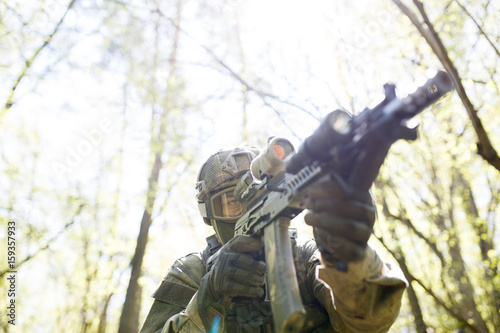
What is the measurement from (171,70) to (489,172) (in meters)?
10.8

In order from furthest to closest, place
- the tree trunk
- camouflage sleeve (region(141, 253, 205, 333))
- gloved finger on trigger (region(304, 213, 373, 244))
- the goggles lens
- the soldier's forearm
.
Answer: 1. the tree trunk
2. the goggles lens
3. camouflage sleeve (region(141, 253, 205, 333))
4. the soldier's forearm
5. gloved finger on trigger (region(304, 213, 373, 244))

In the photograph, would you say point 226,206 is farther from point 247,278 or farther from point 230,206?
point 247,278

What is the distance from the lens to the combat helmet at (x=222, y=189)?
3.82 m

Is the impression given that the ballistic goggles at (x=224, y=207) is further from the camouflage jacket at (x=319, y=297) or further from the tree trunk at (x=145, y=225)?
the tree trunk at (x=145, y=225)

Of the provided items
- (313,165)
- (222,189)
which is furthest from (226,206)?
(313,165)

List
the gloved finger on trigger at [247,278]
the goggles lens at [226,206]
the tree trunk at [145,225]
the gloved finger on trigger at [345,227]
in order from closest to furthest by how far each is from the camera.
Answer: the gloved finger on trigger at [345,227]
the gloved finger on trigger at [247,278]
the goggles lens at [226,206]
the tree trunk at [145,225]

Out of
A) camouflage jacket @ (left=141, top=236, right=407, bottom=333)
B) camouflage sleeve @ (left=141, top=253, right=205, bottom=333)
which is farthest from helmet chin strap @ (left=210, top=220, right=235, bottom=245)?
camouflage sleeve @ (left=141, top=253, right=205, bottom=333)

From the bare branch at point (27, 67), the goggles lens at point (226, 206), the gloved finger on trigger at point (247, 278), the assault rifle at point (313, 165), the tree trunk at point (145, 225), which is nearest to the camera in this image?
the assault rifle at point (313, 165)

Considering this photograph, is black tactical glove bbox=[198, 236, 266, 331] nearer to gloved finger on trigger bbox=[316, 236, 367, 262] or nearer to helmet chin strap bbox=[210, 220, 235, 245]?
gloved finger on trigger bbox=[316, 236, 367, 262]

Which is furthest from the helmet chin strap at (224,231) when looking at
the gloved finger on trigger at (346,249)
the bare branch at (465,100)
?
the bare branch at (465,100)

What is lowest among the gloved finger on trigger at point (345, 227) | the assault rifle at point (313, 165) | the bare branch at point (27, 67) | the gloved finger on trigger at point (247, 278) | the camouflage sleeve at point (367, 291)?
the camouflage sleeve at point (367, 291)

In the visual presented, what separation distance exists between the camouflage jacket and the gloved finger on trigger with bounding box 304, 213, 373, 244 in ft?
0.86

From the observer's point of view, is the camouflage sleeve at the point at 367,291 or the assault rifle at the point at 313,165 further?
the camouflage sleeve at the point at 367,291

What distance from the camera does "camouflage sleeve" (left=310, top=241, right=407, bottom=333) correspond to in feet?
7.32
